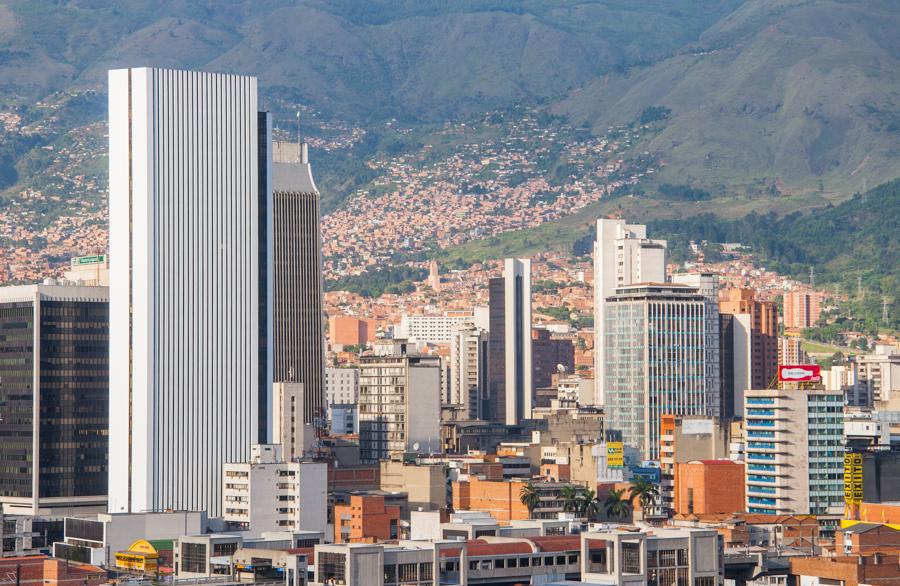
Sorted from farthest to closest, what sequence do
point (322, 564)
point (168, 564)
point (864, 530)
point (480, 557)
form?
point (168, 564), point (864, 530), point (480, 557), point (322, 564)

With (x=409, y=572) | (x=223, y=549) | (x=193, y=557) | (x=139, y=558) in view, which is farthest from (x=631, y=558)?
(x=139, y=558)

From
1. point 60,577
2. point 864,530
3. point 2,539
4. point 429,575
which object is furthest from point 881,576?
point 2,539

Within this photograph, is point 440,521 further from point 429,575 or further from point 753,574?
point 429,575

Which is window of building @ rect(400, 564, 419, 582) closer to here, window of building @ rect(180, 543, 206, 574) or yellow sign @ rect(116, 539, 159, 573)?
window of building @ rect(180, 543, 206, 574)

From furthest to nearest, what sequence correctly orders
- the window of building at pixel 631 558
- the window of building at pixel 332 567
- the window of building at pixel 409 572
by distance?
the window of building at pixel 631 558 < the window of building at pixel 409 572 < the window of building at pixel 332 567

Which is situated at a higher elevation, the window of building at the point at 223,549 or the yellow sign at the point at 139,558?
the window of building at the point at 223,549

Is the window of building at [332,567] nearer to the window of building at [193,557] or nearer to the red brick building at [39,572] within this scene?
the red brick building at [39,572]

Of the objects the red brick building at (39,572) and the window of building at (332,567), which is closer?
the window of building at (332,567)

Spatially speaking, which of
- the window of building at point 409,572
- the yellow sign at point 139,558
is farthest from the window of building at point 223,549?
the window of building at point 409,572

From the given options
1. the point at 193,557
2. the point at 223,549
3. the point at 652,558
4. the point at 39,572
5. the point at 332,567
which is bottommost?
the point at 193,557

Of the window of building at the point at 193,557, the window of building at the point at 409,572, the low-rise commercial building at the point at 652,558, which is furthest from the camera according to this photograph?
the window of building at the point at 193,557

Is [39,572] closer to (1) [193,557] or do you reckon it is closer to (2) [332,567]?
(2) [332,567]
